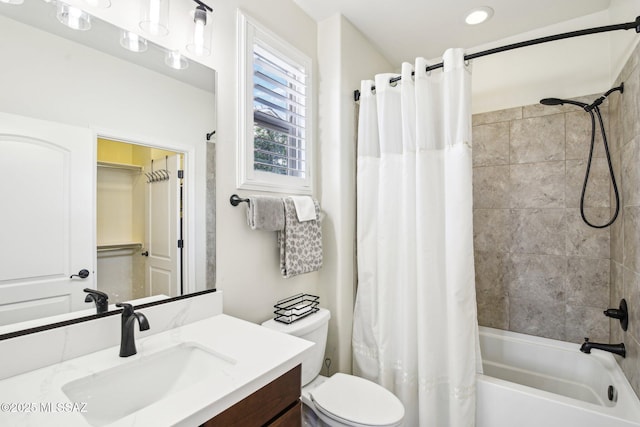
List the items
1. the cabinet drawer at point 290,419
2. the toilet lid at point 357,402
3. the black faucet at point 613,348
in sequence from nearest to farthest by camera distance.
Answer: the cabinet drawer at point 290,419 < the toilet lid at point 357,402 < the black faucet at point 613,348

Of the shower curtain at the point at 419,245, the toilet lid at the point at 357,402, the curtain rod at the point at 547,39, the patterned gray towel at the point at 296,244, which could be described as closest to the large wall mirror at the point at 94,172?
the patterned gray towel at the point at 296,244

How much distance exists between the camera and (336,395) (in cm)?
144

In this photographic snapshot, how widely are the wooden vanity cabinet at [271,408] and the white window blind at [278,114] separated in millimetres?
1000

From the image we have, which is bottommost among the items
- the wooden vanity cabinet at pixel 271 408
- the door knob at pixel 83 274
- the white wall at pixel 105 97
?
the wooden vanity cabinet at pixel 271 408

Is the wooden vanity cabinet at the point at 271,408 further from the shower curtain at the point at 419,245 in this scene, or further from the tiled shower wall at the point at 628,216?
the tiled shower wall at the point at 628,216

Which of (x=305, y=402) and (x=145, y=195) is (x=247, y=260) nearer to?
(x=145, y=195)

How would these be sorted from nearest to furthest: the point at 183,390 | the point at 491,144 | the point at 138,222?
the point at 183,390 < the point at 138,222 < the point at 491,144

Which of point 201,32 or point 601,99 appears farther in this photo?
point 601,99

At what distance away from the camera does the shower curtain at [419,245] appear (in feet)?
5.12

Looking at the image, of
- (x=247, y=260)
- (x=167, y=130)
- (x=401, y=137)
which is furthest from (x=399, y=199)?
(x=167, y=130)

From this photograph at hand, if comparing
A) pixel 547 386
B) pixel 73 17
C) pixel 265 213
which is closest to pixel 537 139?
pixel 547 386

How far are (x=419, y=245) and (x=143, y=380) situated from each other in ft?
4.44

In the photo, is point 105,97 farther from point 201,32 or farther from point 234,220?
point 234,220

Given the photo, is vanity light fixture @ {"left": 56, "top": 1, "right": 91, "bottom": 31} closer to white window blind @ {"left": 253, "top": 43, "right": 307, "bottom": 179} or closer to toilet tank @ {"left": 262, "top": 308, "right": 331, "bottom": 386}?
white window blind @ {"left": 253, "top": 43, "right": 307, "bottom": 179}
